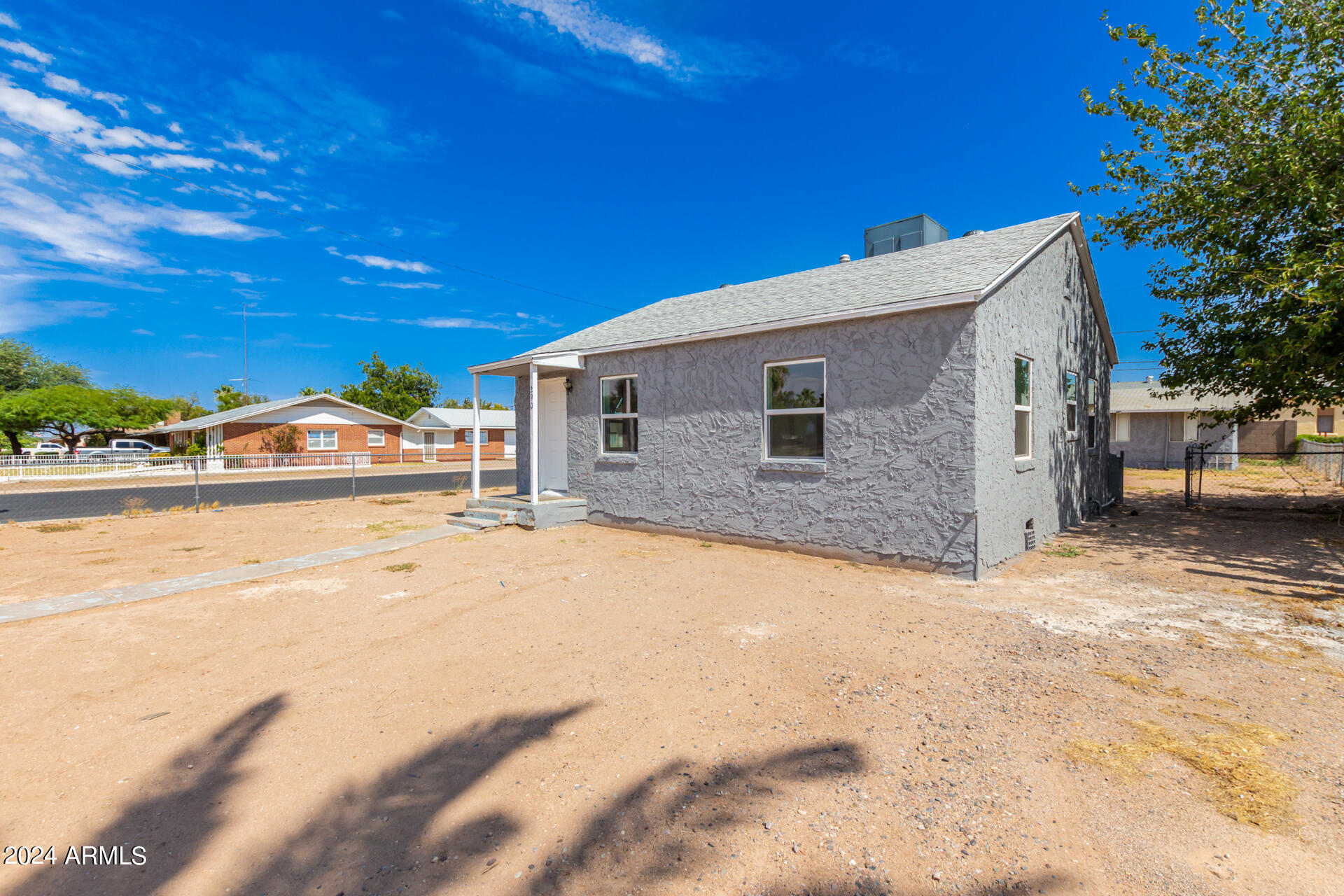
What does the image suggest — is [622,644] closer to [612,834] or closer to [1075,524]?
[612,834]

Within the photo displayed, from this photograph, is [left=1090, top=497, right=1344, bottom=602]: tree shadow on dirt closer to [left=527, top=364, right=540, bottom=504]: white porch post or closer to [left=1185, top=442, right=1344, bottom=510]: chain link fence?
[left=1185, top=442, right=1344, bottom=510]: chain link fence

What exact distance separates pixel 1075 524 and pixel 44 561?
16.8m

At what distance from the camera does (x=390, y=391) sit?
1996 inches

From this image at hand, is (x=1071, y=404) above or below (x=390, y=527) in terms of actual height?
above

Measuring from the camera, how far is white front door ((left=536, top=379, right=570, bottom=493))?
11953 millimetres

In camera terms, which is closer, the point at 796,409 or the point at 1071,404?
the point at 796,409

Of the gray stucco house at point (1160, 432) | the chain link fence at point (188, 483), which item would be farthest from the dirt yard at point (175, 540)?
the gray stucco house at point (1160, 432)

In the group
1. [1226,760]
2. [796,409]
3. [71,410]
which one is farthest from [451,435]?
[1226,760]

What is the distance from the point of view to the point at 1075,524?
10.6 m

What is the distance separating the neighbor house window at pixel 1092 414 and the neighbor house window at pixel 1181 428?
1910cm

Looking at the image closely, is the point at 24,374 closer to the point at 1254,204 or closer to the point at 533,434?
the point at 533,434

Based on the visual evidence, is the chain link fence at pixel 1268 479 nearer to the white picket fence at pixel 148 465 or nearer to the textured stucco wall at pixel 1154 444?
the textured stucco wall at pixel 1154 444

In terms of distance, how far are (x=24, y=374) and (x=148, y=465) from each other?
33921 millimetres

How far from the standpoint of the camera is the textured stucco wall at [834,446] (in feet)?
22.7
